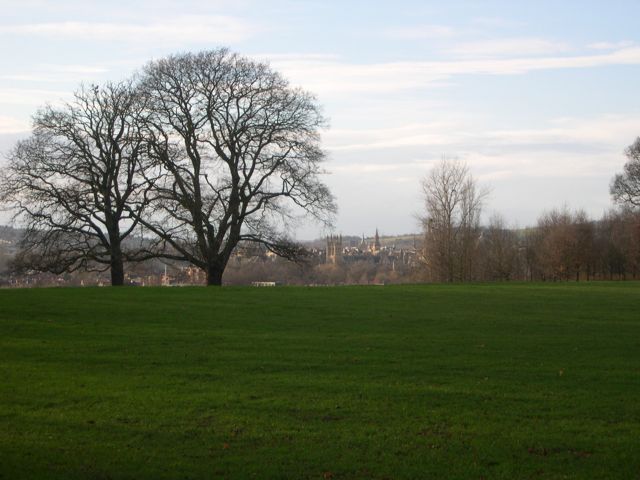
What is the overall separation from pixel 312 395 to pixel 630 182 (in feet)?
217

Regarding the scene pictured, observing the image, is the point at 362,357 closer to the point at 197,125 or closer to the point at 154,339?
the point at 154,339

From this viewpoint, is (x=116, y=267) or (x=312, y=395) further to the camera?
(x=116, y=267)

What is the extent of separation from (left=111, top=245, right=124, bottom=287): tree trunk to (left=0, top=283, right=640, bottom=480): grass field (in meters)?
18.7

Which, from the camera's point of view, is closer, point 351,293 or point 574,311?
point 574,311

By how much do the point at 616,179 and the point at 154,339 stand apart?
64.2 m

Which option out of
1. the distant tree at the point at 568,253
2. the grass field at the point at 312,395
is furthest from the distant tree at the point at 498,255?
the grass field at the point at 312,395

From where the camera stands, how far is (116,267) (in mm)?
43531

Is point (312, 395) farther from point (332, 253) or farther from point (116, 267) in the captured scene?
point (332, 253)

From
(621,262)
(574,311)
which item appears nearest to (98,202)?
(574,311)

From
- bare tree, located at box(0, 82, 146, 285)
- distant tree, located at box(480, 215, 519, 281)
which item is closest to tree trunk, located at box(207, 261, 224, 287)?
bare tree, located at box(0, 82, 146, 285)

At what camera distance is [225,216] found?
43656 mm

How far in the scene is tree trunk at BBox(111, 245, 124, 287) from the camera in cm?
4303

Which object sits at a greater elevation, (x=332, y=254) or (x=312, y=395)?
(x=332, y=254)

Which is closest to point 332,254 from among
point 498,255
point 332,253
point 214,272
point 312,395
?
point 332,253
